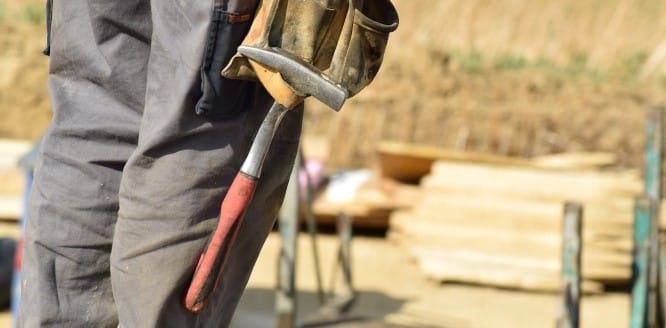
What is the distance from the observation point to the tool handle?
198cm

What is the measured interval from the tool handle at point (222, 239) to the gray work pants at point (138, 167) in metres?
0.03

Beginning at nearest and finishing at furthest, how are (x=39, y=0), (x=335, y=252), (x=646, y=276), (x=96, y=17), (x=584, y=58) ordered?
1. (x=96, y=17)
2. (x=646, y=276)
3. (x=335, y=252)
4. (x=39, y=0)
5. (x=584, y=58)

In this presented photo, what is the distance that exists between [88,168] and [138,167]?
18 centimetres

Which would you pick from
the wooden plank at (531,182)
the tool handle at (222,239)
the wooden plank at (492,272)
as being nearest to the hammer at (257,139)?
the tool handle at (222,239)

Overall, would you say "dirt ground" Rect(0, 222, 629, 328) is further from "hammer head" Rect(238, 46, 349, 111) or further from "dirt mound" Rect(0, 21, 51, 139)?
"hammer head" Rect(238, 46, 349, 111)

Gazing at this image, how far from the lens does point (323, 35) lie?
6.60ft

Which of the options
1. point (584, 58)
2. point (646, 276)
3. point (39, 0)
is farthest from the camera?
point (584, 58)

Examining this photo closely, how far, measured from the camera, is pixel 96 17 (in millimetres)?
2131

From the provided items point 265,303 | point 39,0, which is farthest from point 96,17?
point 39,0

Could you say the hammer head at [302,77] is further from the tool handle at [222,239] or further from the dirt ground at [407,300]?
the dirt ground at [407,300]

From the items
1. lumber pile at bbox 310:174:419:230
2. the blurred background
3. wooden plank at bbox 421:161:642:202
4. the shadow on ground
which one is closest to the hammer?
the blurred background

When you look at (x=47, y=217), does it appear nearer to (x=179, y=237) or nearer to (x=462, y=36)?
(x=179, y=237)

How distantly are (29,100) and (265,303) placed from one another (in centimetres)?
492

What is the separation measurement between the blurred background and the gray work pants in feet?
8.20
